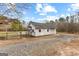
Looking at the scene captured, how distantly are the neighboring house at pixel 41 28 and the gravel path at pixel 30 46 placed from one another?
6cm

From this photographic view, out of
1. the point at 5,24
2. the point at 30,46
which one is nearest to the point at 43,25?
the point at 30,46

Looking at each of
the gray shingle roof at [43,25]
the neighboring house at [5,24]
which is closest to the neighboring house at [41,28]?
the gray shingle roof at [43,25]

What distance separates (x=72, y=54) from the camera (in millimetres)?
1492

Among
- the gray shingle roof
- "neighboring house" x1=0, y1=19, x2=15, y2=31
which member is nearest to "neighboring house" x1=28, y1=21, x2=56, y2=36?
the gray shingle roof

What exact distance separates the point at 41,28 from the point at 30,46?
6.6 inches

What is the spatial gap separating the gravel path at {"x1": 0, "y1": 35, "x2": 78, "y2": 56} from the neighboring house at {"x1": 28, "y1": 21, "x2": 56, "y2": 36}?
0.19 ft

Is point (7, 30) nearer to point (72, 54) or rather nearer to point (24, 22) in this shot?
point (24, 22)

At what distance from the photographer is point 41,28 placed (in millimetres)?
1520

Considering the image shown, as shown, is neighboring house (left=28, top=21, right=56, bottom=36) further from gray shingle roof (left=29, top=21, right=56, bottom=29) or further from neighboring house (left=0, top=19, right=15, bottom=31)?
neighboring house (left=0, top=19, right=15, bottom=31)

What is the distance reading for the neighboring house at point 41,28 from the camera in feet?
4.99

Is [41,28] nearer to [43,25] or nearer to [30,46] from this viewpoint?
[43,25]

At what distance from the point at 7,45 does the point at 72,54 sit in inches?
20.4

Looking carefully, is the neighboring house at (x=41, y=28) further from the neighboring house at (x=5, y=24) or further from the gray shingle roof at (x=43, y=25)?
A: the neighboring house at (x=5, y=24)

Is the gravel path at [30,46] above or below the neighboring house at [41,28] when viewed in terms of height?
below
